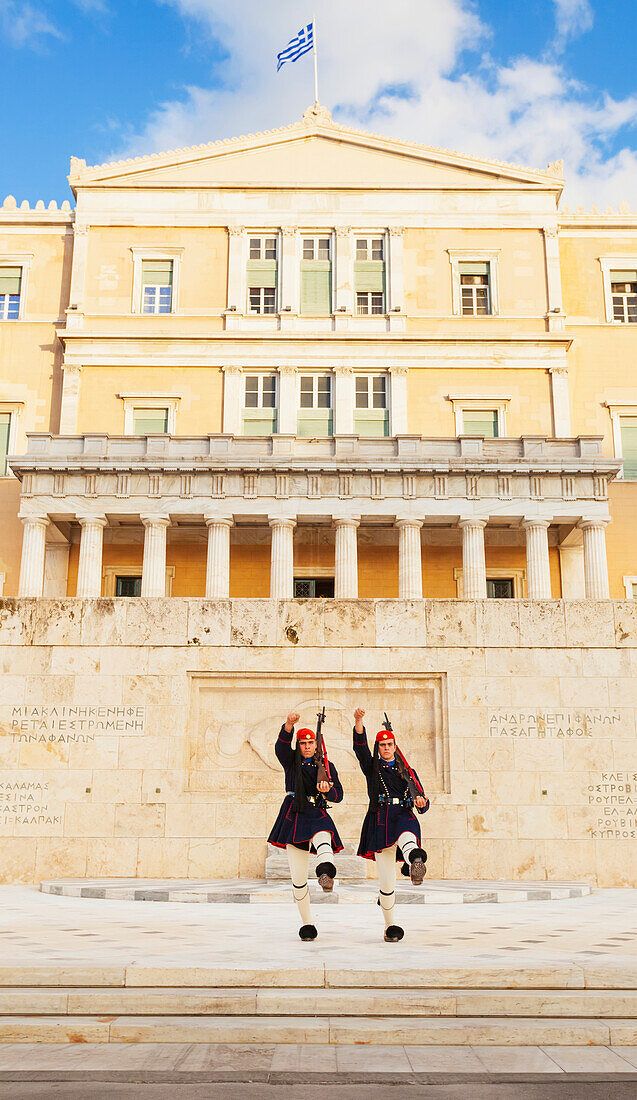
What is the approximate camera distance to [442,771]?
15789mm

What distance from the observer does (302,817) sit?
966 centimetres

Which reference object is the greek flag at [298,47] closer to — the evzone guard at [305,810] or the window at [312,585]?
the window at [312,585]

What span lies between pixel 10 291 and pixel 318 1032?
3952cm

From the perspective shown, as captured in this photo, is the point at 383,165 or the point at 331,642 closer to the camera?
the point at 331,642

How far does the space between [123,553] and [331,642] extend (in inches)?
871

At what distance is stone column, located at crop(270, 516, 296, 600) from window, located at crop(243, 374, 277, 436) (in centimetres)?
608

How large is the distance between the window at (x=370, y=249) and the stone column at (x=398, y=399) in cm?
509

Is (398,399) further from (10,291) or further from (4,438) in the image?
(10,291)

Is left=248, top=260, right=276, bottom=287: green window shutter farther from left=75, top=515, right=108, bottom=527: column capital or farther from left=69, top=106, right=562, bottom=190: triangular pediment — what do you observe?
left=75, top=515, right=108, bottom=527: column capital

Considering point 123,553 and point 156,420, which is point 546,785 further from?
point 156,420

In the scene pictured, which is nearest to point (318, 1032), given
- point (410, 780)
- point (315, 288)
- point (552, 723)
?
point (410, 780)

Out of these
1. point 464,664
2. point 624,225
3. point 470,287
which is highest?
point 624,225

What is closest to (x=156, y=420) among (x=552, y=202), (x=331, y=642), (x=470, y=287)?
(x=470, y=287)

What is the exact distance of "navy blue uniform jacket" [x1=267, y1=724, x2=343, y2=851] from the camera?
9.58 metres
